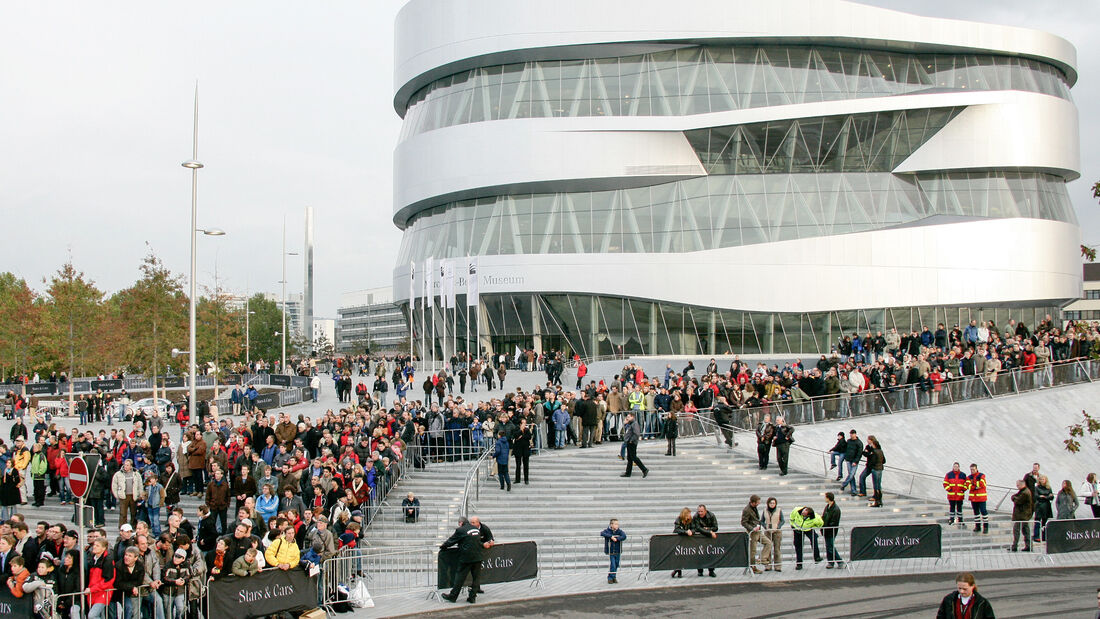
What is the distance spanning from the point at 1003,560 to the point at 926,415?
396 inches

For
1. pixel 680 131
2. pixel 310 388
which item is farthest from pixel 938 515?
pixel 680 131

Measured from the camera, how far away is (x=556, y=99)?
5025 centimetres

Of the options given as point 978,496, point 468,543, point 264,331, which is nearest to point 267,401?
point 468,543

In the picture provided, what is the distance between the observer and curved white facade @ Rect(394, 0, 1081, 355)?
4759cm

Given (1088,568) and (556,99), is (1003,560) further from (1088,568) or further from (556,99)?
(556,99)

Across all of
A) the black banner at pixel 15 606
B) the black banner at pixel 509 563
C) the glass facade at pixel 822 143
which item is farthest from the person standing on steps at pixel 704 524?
the glass facade at pixel 822 143

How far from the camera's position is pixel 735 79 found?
162 ft

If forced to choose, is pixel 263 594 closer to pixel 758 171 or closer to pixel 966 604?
pixel 966 604

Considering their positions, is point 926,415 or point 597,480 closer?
point 597,480

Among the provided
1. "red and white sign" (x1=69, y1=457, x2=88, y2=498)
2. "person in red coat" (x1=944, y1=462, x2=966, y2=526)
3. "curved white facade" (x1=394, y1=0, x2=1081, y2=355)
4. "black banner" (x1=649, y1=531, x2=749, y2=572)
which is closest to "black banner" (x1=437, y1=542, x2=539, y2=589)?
"black banner" (x1=649, y1=531, x2=749, y2=572)

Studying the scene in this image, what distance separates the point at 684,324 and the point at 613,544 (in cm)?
3285

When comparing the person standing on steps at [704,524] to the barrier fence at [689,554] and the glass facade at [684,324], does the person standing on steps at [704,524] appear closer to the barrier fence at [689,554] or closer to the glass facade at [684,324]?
the barrier fence at [689,554]

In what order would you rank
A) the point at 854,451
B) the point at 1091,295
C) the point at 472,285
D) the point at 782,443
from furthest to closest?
1. the point at 1091,295
2. the point at 472,285
3. the point at 782,443
4. the point at 854,451

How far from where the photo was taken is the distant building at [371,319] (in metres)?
179
